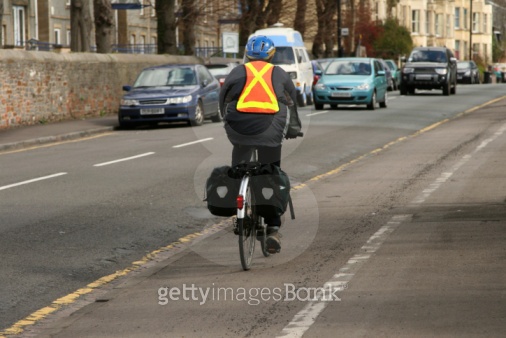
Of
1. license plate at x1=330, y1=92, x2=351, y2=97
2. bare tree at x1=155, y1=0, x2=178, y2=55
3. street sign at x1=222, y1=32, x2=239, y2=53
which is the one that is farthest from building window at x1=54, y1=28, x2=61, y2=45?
license plate at x1=330, y1=92, x2=351, y2=97

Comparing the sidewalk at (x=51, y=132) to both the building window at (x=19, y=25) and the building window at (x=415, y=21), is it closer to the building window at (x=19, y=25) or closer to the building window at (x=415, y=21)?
the building window at (x=19, y=25)

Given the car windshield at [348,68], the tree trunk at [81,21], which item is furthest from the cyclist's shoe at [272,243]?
the tree trunk at [81,21]

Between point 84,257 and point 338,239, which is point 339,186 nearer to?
point 338,239

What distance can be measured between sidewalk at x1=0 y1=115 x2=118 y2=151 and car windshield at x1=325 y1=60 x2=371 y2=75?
840cm

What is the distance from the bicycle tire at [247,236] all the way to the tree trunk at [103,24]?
2867 centimetres

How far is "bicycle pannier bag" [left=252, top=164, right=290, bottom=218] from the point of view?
909cm

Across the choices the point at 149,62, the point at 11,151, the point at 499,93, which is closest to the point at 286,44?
the point at 149,62

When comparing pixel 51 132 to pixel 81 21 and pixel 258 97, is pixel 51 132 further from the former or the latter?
pixel 258 97

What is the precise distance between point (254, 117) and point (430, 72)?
129ft

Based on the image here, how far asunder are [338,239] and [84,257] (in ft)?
7.46

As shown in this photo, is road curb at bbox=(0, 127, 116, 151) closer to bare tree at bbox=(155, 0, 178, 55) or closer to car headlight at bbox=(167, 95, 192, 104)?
car headlight at bbox=(167, 95, 192, 104)

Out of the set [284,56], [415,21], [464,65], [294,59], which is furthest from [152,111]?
[415,21]

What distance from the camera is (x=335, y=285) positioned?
26.8 ft

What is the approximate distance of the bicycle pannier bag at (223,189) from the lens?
9.12 m
